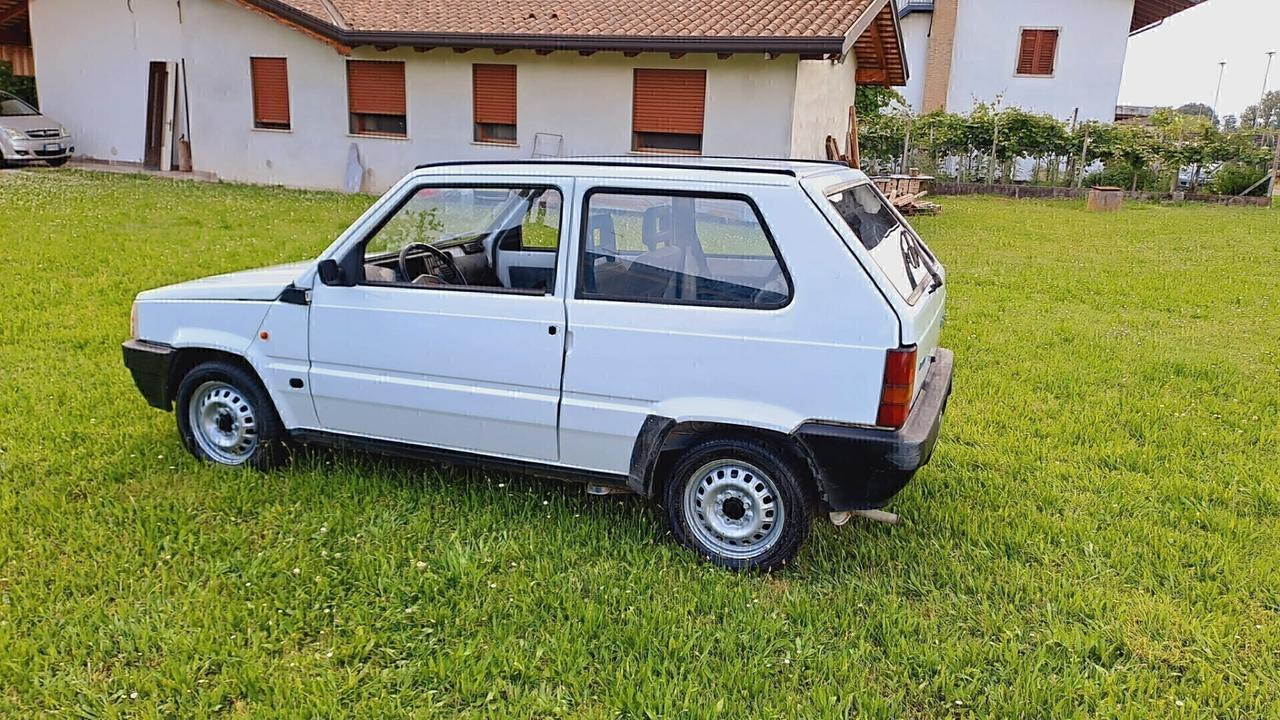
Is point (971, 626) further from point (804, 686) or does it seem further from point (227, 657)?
point (227, 657)

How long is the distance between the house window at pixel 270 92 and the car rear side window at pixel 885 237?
56.2 feet

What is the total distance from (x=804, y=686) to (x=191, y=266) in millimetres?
8356

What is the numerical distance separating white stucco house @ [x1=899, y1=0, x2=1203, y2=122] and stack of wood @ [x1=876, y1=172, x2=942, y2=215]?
1035 centimetres

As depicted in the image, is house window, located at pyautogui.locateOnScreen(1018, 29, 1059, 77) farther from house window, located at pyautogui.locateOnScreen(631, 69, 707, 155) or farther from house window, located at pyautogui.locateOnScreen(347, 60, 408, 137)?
house window, located at pyautogui.locateOnScreen(347, 60, 408, 137)

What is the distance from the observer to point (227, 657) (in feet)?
10.4

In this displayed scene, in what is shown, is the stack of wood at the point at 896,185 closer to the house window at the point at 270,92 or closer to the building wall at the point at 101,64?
the house window at the point at 270,92

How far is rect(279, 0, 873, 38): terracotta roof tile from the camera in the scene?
48.8ft

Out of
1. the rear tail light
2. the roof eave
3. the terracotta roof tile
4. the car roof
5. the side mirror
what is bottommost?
the rear tail light

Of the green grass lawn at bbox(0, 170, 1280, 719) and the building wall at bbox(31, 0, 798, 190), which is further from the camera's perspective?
the building wall at bbox(31, 0, 798, 190)

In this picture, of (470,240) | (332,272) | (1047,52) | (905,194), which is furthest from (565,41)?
(1047,52)

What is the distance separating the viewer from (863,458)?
3.46m

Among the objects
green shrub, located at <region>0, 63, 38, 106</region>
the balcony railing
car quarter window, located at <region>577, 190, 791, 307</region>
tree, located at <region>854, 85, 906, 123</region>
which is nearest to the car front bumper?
green shrub, located at <region>0, 63, 38, 106</region>

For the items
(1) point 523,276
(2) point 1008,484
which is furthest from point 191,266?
(2) point 1008,484

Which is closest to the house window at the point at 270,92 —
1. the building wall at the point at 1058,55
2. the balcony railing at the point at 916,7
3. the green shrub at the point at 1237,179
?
the balcony railing at the point at 916,7
